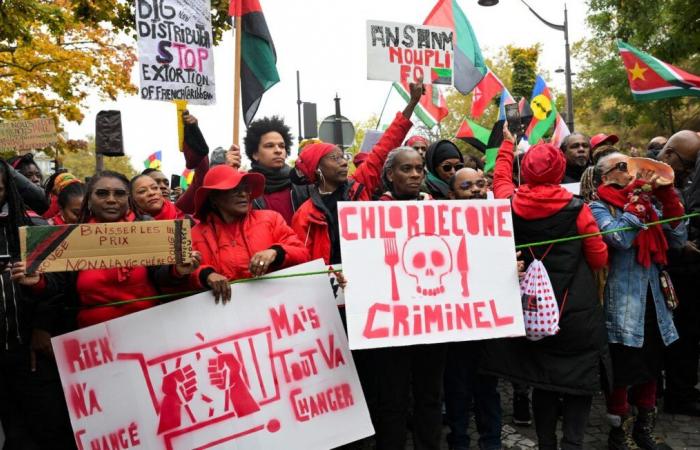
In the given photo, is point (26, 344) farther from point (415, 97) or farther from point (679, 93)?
point (679, 93)

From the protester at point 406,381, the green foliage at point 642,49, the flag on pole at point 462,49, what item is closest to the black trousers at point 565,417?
the protester at point 406,381

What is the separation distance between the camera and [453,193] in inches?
168

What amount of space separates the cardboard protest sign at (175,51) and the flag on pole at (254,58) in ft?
1.18

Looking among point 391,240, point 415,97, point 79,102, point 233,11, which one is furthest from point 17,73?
point 391,240

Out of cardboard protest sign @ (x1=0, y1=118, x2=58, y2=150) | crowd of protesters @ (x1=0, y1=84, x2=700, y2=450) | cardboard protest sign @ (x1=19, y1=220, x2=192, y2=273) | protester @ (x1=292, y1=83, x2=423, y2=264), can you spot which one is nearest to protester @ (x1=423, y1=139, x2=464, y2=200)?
crowd of protesters @ (x1=0, y1=84, x2=700, y2=450)

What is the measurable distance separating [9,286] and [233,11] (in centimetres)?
275

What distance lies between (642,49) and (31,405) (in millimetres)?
18130

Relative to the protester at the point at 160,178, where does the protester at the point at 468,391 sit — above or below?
below

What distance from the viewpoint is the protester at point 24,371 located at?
317cm

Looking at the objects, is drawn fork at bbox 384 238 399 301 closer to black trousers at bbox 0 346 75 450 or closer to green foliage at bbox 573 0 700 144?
black trousers at bbox 0 346 75 450

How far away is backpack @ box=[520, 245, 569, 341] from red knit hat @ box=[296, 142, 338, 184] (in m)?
1.53

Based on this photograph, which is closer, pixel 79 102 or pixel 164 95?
pixel 164 95

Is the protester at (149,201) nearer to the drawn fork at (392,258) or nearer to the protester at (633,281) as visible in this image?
the drawn fork at (392,258)

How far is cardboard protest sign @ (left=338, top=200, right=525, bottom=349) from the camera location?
11.0ft
